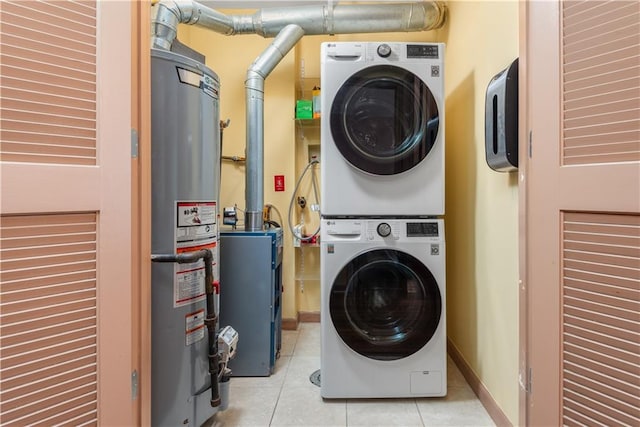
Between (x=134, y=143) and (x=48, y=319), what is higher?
(x=134, y=143)

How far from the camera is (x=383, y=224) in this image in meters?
1.54

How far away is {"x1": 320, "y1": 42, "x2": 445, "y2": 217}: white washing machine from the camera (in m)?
1.53

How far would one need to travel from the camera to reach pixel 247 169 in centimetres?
208

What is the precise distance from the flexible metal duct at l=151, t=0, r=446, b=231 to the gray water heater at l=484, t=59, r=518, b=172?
3.82 ft

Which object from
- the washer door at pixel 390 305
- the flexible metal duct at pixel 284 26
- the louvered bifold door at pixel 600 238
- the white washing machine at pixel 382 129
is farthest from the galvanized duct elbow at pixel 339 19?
the washer door at pixel 390 305

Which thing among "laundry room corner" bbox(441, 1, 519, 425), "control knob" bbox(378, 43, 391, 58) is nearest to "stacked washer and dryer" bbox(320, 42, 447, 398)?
"control knob" bbox(378, 43, 391, 58)

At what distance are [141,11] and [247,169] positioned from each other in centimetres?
125

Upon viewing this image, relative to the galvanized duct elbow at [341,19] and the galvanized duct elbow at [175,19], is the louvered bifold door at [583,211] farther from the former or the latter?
the galvanized duct elbow at [175,19]

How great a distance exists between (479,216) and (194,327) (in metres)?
1.48

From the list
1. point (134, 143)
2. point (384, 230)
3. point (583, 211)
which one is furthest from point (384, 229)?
point (134, 143)

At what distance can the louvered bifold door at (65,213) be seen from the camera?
695 millimetres

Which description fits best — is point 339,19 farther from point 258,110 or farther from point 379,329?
point 379,329

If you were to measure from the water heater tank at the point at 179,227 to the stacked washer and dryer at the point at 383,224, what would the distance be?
1.96ft

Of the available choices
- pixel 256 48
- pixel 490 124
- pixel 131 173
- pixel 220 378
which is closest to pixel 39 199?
pixel 131 173
